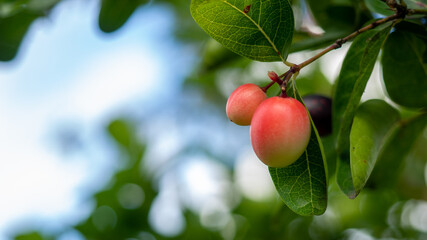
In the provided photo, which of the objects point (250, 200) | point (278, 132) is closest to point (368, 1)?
point (278, 132)

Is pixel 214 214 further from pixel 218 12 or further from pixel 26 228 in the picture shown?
pixel 218 12

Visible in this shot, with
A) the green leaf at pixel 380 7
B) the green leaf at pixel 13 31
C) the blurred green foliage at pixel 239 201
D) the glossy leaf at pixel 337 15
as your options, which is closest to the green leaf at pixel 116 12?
the blurred green foliage at pixel 239 201

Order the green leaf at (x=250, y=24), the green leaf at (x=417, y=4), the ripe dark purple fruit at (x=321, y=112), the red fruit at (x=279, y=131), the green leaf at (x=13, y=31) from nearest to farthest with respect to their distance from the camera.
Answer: the red fruit at (x=279, y=131) → the green leaf at (x=250, y=24) → the green leaf at (x=417, y=4) → the ripe dark purple fruit at (x=321, y=112) → the green leaf at (x=13, y=31)

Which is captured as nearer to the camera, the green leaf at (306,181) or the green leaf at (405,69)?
the green leaf at (306,181)

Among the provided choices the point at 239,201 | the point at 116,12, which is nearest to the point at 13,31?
the point at 116,12

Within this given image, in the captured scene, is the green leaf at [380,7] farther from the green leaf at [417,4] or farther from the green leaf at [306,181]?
the green leaf at [306,181]
